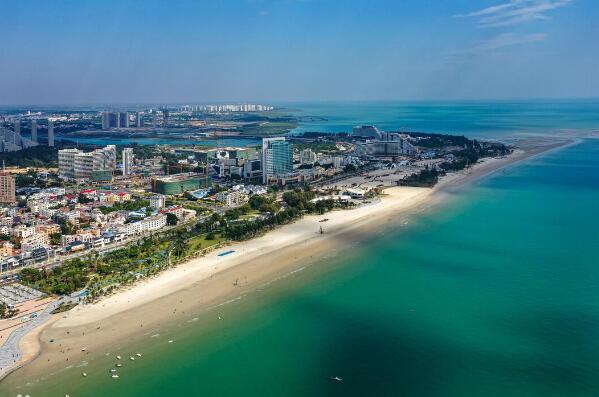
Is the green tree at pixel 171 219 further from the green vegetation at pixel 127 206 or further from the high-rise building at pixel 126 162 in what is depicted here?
the high-rise building at pixel 126 162

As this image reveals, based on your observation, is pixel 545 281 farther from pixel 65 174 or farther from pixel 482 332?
pixel 65 174

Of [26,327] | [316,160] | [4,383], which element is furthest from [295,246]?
[316,160]

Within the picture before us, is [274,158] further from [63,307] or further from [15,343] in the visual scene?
[15,343]

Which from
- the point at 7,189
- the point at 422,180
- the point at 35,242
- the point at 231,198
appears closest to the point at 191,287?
the point at 35,242

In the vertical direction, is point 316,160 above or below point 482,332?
above

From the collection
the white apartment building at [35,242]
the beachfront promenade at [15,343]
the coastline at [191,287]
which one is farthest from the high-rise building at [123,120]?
the beachfront promenade at [15,343]
